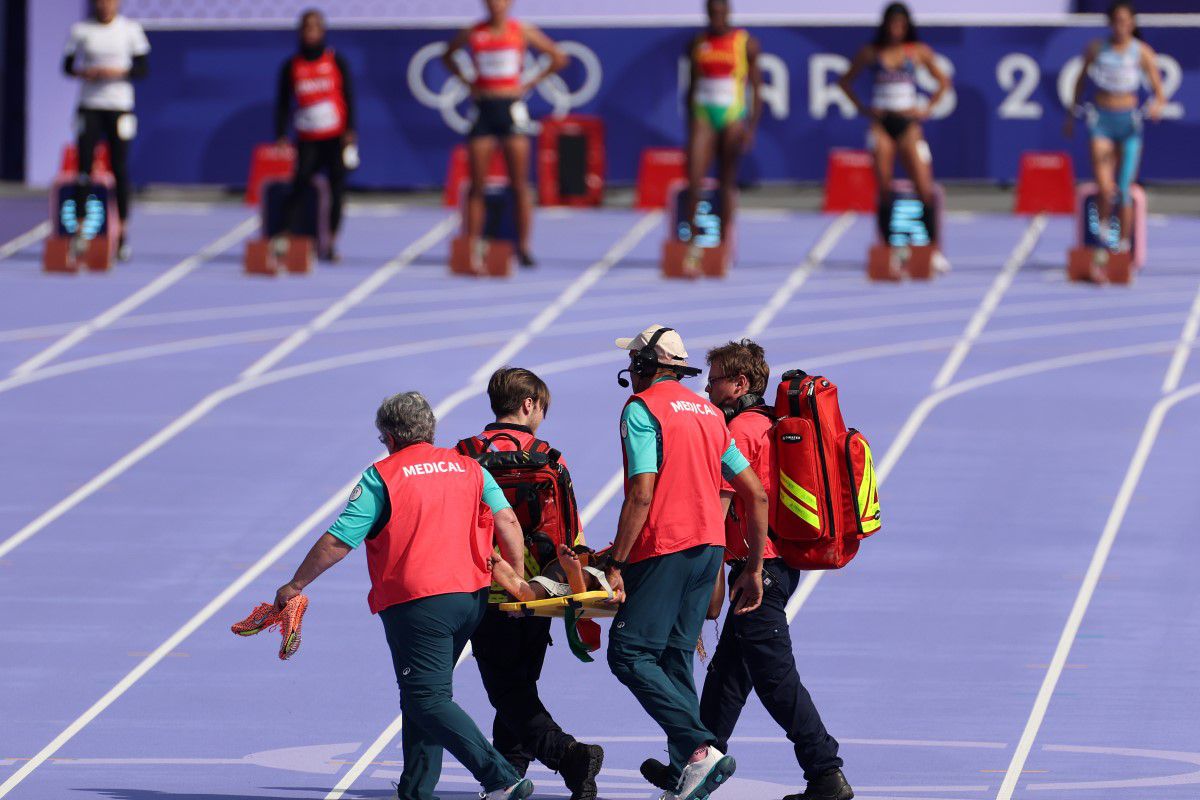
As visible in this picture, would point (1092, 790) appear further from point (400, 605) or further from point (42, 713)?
point (42, 713)

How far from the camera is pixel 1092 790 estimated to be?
8.88m

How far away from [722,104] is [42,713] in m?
10.4

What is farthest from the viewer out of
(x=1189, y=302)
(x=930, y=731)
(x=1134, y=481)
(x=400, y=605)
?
(x=1189, y=302)

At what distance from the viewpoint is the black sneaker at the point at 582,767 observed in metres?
8.42

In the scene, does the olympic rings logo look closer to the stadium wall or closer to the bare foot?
the stadium wall

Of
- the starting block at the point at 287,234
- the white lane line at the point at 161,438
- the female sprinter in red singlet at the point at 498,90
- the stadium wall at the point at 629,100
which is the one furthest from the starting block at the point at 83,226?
the stadium wall at the point at 629,100

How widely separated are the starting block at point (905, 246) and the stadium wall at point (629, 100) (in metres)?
3.32

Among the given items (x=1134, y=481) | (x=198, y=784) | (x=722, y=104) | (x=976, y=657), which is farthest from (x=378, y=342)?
(x=198, y=784)

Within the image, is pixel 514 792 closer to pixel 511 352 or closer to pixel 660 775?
pixel 660 775

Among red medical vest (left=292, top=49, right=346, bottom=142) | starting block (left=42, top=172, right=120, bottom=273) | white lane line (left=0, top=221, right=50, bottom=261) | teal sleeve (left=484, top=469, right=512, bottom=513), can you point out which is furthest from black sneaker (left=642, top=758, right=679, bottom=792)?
white lane line (left=0, top=221, right=50, bottom=261)

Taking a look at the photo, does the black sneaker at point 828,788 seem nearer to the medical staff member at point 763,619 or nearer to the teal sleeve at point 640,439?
the medical staff member at point 763,619

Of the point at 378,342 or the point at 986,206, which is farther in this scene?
the point at 986,206

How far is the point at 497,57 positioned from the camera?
757 inches

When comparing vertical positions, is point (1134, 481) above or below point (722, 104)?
below
